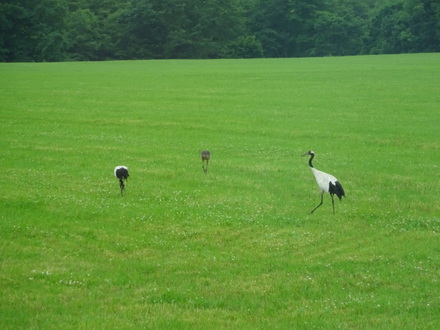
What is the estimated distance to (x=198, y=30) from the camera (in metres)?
110

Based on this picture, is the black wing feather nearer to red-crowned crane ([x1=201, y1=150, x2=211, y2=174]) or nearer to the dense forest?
red-crowned crane ([x1=201, y1=150, x2=211, y2=174])

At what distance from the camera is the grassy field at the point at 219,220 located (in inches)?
447

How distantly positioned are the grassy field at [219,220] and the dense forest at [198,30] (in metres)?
66.1

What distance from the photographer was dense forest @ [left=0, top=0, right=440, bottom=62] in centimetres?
10019

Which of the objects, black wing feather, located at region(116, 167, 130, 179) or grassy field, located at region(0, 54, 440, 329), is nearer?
grassy field, located at region(0, 54, 440, 329)

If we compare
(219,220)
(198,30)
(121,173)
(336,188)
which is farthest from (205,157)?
(198,30)

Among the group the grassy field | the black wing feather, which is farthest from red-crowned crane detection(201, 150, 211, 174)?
the black wing feather

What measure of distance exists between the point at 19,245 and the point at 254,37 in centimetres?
10185

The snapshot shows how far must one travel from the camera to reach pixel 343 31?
4481 inches

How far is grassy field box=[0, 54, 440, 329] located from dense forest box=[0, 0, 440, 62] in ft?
217

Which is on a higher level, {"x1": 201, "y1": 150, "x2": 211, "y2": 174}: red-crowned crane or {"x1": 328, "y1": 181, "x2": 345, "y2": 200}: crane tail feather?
{"x1": 328, "y1": 181, "x2": 345, "y2": 200}: crane tail feather

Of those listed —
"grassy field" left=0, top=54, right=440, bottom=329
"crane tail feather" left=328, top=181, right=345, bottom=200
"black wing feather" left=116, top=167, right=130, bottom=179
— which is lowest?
"grassy field" left=0, top=54, right=440, bottom=329

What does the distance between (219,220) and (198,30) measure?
3791 inches

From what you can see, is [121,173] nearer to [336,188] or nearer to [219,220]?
[219,220]
